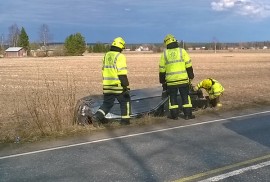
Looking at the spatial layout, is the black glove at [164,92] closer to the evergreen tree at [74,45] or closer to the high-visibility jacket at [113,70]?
the high-visibility jacket at [113,70]

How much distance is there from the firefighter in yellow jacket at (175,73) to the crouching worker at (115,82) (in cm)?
138

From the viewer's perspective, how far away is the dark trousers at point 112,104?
9242 mm

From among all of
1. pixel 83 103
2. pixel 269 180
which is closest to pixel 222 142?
pixel 269 180

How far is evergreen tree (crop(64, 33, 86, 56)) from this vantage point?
4759 inches

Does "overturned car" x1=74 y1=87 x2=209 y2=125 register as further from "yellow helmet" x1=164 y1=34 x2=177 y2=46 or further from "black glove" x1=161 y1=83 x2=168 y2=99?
"yellow helmet" x1=164 y1=34 x2=177 y2=46

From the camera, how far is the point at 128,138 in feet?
26.2

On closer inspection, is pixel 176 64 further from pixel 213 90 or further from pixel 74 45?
pixel 74 45

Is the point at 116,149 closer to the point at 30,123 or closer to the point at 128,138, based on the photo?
the point at 128,138

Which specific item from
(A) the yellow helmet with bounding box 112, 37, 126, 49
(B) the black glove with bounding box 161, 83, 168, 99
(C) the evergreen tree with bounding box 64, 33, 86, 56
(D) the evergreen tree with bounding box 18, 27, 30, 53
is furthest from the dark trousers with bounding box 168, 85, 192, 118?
(D) the evergreen tree with bounding box 18, 27, 30, 53

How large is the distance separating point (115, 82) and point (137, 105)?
1.38 m

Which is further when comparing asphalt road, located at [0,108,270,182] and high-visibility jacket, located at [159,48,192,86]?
high-visibility jacket, located at [159,48,192,86]

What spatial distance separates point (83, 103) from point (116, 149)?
9.50ft

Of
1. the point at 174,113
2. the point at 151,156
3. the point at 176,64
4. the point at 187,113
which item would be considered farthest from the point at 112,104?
the point at 151,156

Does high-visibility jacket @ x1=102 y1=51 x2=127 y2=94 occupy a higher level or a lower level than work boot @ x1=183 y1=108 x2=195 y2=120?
higher
